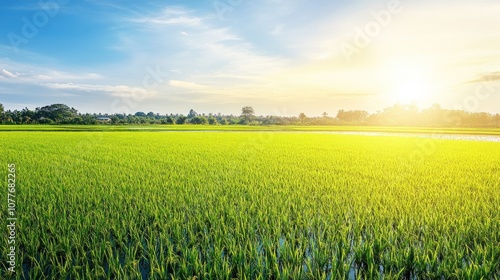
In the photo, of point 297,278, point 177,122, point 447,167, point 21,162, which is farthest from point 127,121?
point 297,278

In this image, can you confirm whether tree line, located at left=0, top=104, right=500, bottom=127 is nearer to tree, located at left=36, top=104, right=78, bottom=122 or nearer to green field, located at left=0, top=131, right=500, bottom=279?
tree, located at left=36, top=104, right=78, bottom=122

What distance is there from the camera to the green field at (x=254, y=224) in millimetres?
2887

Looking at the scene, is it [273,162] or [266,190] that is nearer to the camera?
[266,190]

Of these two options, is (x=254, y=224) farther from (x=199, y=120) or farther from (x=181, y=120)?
(x=199, y=120)

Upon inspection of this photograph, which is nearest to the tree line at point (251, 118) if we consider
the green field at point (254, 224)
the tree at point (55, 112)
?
the tree at point (55, 112)

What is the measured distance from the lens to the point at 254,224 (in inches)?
157

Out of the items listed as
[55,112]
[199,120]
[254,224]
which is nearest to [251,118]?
[199,120]

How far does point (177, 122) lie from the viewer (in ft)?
212

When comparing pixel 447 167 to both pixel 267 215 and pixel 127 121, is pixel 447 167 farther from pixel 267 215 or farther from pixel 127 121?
pixel 127 121

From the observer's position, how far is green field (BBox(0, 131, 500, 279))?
2.89m

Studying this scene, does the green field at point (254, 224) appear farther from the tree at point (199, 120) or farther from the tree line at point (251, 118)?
the tree at point (199, 120)

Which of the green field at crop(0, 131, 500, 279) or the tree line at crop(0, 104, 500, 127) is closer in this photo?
the green field at crop(0, 131, 500, 279)

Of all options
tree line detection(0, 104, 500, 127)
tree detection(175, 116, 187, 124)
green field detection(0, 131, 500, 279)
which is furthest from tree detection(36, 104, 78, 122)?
green field detection(0, 131, 500, 279)

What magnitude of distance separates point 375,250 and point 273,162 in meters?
7.17
